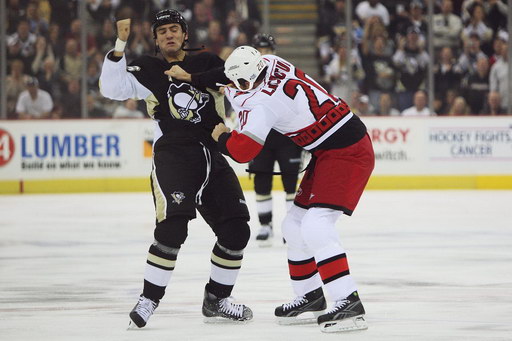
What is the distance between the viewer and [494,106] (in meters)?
13.4

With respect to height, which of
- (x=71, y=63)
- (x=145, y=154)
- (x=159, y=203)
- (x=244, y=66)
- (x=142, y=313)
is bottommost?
(x=145, y=154)

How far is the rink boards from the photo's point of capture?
42.9 feet

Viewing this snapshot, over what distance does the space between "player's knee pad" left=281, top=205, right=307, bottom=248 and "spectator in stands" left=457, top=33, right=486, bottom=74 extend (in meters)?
9.47

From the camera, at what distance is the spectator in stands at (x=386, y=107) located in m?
13.5

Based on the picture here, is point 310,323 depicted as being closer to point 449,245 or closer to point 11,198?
point 449,245

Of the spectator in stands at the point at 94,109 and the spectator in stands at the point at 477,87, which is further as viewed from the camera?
the spectator in stands at the point at 477,87

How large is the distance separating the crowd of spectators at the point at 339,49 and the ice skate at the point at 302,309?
867cm

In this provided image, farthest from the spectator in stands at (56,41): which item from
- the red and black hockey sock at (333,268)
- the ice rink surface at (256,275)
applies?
the red and black hockey sock at (333,268)

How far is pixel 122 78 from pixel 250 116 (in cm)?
69

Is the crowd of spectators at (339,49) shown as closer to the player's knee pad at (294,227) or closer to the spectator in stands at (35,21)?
the spectator in stands at (35,21)

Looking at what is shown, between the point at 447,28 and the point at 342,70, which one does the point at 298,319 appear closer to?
the point at 342,70

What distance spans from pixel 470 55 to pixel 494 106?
1.02 metres

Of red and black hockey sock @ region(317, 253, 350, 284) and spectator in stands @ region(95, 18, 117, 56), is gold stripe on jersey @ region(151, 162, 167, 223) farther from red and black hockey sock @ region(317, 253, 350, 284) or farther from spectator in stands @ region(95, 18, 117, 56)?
spectator in stands @ region(95, 18, 117, 56)

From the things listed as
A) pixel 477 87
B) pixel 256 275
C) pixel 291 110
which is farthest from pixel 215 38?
pixel 291 110
